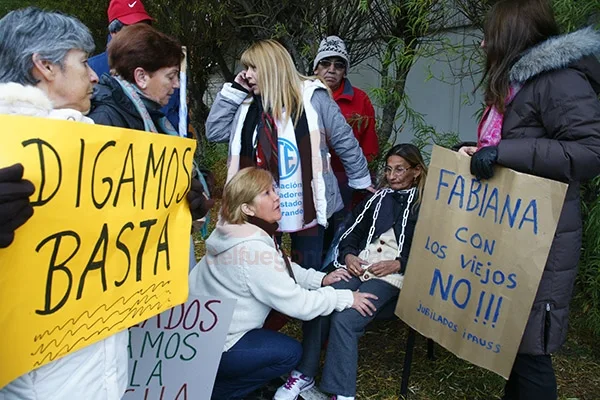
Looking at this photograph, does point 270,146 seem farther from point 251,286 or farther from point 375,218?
point 251,286

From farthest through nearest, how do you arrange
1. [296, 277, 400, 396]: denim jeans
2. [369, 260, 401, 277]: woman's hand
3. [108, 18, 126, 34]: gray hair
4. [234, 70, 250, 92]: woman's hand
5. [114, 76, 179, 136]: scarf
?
[108, 18, 126, 34]: gray hair → [234, 70, 250, 92]: woman's hand → [369, 260, 401, 277]: woman's hand → [296, 277, 400, 396]: denim jeans → [114, 76, 179, 136]: scarf

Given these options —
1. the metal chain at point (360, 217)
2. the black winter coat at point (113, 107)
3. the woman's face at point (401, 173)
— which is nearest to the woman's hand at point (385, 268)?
the metal chain at point (360, 217)

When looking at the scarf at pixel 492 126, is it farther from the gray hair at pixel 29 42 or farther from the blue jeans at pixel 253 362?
the gray hair at pixel 29 42

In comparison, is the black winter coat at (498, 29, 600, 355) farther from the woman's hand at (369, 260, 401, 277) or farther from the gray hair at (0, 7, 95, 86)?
the gray hair at (0, 7, 95, 86)

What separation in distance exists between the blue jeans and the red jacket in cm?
155

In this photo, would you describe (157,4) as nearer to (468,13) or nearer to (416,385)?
(468,13)

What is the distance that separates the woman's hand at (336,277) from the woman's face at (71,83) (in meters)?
1.75

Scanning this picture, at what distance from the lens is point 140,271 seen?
1.60 m

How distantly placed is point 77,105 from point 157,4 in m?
5.68

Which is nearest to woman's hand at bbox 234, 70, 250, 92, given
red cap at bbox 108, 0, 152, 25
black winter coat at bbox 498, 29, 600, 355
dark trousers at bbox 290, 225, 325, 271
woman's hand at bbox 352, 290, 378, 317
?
dark trousers at bbox 290, 225, 325, 271

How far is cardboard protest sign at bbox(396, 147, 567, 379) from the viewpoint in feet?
6.49

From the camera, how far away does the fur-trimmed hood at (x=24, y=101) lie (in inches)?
50.1

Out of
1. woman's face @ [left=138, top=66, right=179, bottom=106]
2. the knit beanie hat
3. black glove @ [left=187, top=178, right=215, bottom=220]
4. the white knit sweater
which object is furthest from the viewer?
the knit beanie hat

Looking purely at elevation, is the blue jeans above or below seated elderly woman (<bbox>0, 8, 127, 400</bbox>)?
below
